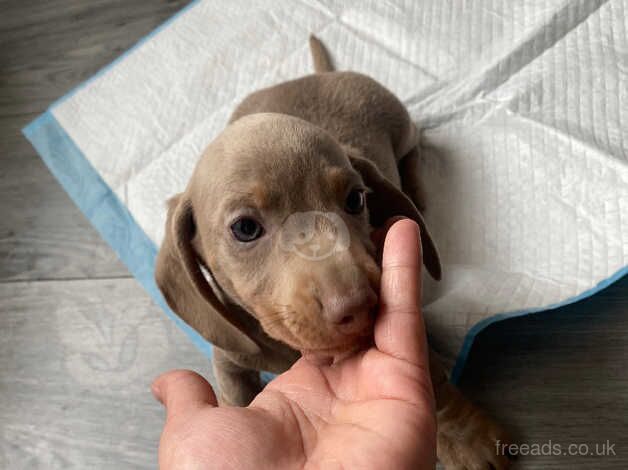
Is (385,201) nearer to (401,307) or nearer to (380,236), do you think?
(380,236)

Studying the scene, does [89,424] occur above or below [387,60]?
below

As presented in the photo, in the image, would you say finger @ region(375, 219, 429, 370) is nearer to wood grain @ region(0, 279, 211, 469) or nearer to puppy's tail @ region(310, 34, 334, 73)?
wood grain @ region(0, 279, 211, 469)

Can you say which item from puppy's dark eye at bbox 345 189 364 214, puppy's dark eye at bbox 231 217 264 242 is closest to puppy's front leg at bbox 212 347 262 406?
puppy's dark eye at bbox 231 217 264 242

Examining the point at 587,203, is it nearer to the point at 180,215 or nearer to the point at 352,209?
the point at 352,209

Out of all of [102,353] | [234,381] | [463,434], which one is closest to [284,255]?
[234,381]

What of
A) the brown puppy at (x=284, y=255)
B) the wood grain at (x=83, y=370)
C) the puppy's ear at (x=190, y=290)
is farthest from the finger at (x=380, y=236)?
the wood grain at (x=83, y=370)

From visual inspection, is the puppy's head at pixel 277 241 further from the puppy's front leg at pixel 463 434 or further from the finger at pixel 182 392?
the puppy's front leg at pixel 463 434

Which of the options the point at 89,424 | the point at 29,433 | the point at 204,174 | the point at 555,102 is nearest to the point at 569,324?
the point at 555,102
